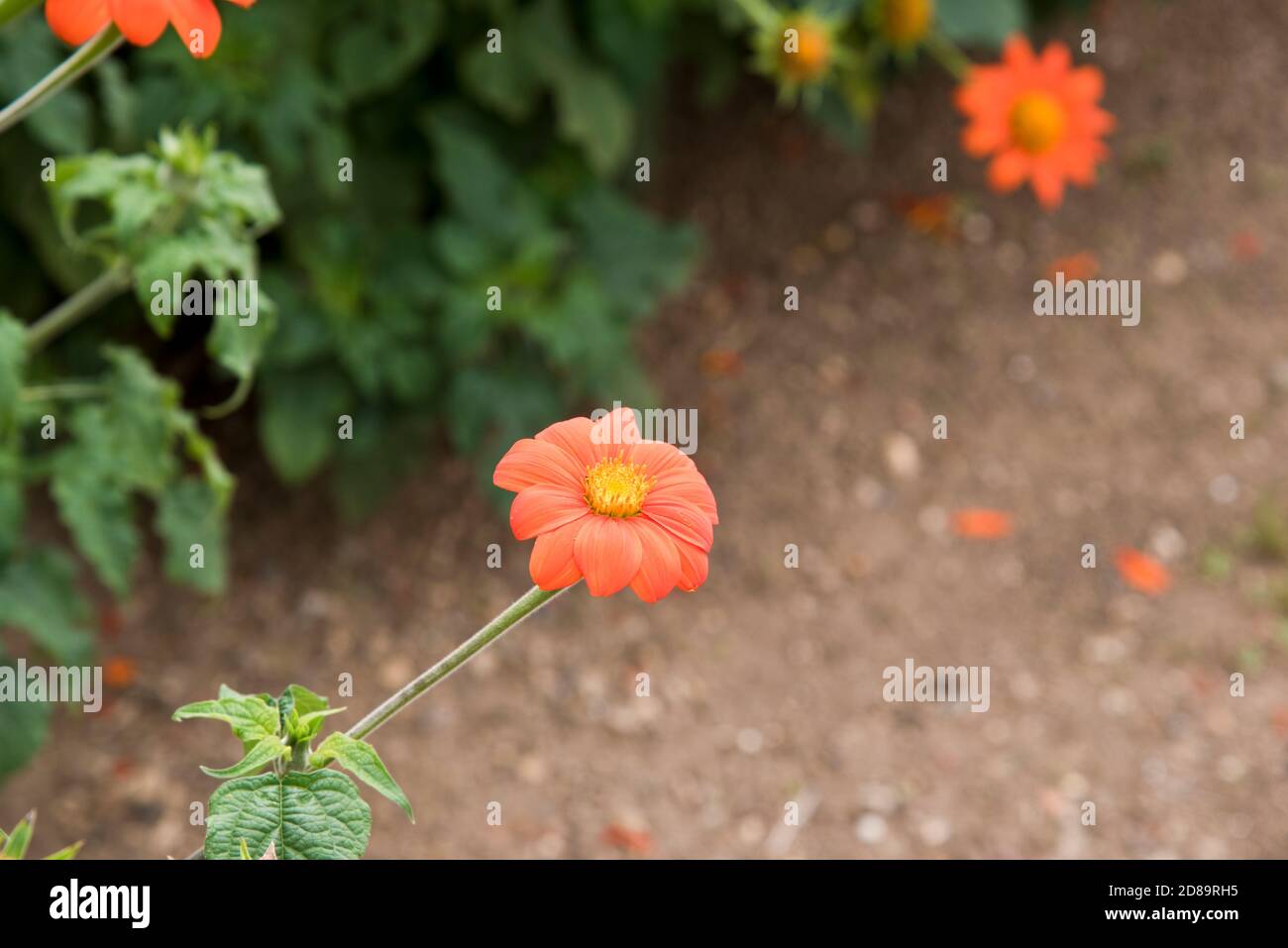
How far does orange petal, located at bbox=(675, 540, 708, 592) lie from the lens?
0.89 metres

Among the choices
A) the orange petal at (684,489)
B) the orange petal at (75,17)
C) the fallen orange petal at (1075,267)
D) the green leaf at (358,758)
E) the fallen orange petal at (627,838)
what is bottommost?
the fallen orange petal at (627,838)

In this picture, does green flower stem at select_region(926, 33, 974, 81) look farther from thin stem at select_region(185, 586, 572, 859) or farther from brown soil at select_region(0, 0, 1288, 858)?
thin stem at select_region(185, 586, 572, 859)

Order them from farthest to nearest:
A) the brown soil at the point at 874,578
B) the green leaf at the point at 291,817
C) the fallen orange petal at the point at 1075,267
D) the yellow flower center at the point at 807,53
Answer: the fallen orange petal at the point at 1075,267
the brown soil at the point at 874,578
the yellow flower center at the point at 807,53
the green leaf at the point at 291,817

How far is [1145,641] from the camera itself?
3146 millimetres

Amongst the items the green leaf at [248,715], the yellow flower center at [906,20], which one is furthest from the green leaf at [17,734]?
the yellow flower center at [906,20]

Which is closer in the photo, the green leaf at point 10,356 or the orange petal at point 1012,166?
the green leaf at point 10,356

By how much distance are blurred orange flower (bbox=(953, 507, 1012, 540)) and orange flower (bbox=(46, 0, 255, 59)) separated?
2677mm

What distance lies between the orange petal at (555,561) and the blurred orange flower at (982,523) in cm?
263

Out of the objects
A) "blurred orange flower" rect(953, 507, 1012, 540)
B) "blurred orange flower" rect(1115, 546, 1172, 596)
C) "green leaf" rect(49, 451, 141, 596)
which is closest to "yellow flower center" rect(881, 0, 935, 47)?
"blurred orange flower" rect(953, 507, 1012, 540)

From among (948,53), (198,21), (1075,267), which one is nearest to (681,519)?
(198,21)

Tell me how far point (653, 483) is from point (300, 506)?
7.99 ft

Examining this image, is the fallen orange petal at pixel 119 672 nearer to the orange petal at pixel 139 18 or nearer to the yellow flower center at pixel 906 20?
the yellow flower center at pixel 906 20

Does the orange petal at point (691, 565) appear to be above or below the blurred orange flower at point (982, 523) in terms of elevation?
below

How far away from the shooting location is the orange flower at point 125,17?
0.91 meters
